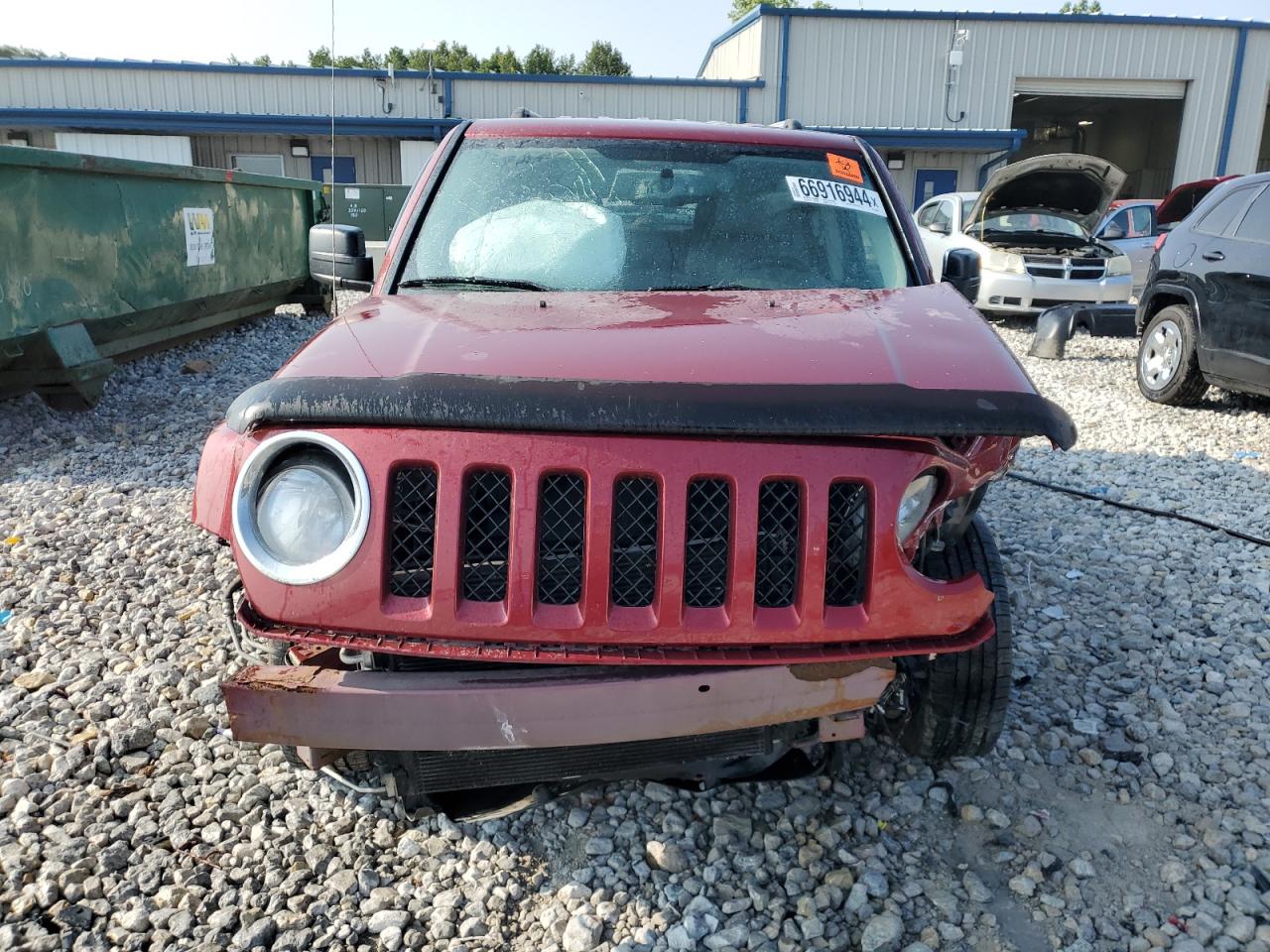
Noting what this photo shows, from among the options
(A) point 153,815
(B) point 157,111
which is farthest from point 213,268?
(B) point 157,111

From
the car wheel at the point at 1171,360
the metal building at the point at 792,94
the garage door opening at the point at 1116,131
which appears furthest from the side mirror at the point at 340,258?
the garage door opening at the point at 1116,131

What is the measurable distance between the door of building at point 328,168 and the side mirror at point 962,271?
2405 cm

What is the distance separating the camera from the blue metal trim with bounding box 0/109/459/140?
23281 millimetres

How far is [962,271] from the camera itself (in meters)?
3.60

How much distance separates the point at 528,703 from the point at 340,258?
2.32 metres

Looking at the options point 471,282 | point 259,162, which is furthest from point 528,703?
point 259,162

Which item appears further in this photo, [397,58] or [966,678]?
[397,58]

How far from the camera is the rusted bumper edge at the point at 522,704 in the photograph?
6.05ft

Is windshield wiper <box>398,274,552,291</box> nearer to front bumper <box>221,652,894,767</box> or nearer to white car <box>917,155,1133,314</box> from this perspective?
front bumper <box>221,652,894,767</box>

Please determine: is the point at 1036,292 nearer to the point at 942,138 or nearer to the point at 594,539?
the point at 594,539

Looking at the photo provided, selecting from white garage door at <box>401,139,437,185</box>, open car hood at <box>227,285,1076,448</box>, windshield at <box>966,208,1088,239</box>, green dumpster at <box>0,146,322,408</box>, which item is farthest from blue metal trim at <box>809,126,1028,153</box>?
open car hood at <box>227,285,1076,448</box>

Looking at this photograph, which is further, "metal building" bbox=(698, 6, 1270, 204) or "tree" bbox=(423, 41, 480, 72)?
"tree" bbox=(423, 41, 480, 72)

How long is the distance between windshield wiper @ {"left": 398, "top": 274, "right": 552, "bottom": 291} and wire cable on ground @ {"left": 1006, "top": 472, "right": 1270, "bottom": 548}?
3.22 m

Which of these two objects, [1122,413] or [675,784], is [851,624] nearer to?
[675,784]
